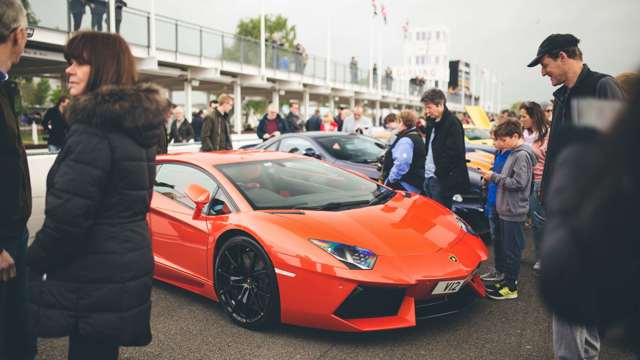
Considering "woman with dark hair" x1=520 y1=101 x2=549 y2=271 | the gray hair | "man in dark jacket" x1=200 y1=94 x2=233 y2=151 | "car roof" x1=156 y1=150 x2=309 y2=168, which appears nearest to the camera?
the gray hair

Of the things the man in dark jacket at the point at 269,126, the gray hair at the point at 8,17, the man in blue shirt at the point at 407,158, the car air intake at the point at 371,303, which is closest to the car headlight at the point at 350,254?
the car air intake at the point at 371,303

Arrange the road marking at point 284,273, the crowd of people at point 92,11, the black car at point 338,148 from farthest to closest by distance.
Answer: the crowd of people at point 92,11
the black car at point 338,148
the road marking at point 284,273

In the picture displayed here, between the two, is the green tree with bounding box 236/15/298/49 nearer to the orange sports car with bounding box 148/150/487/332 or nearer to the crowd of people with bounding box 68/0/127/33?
the crowd of people with bounding box 68/0/127/33

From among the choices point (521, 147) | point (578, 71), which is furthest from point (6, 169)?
point (521, 147)

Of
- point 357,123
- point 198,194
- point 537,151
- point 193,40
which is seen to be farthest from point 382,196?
point 193,40

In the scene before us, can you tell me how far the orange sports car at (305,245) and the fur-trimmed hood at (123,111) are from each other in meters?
1.73

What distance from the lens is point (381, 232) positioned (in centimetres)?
392

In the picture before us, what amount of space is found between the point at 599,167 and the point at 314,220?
2.97 m

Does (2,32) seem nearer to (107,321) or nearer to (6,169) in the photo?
(6,169)

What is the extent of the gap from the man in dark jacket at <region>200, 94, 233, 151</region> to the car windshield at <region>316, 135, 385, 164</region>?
1.90 metres

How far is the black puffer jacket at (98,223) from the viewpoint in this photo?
199 cm

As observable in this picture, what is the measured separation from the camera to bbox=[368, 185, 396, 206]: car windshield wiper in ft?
15.1

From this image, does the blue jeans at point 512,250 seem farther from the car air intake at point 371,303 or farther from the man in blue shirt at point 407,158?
the man in blue shirt at point 407,158

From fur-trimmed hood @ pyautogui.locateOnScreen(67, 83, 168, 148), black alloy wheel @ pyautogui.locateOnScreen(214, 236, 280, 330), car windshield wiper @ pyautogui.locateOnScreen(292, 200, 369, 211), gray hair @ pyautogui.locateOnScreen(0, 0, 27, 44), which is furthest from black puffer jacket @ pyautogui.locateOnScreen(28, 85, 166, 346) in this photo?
car windshield wiper @ pyautogui.locateOnScreen(292, 200, 369, 211)
